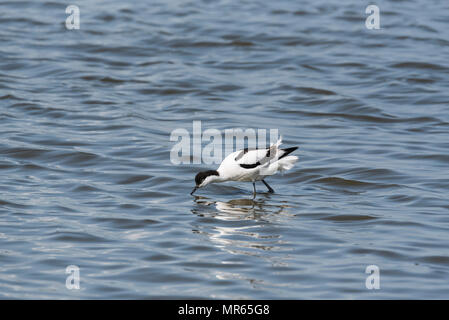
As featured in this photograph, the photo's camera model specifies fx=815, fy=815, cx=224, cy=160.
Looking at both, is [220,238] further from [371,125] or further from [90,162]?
[371,125]

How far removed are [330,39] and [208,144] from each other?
8.60m

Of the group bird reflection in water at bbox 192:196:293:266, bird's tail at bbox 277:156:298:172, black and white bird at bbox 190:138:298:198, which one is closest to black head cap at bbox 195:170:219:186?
black and white bird at bbox 190:138:298:198

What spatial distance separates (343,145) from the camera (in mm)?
13875

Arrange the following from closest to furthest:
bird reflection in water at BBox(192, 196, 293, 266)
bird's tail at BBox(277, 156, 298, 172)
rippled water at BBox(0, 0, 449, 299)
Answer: rippled water at BBox(0, 0, 449, 299) < bird reflection in water at BBox(192, 196, 293, 266) < bird's tail at BBox(277, 156, 298, 172)

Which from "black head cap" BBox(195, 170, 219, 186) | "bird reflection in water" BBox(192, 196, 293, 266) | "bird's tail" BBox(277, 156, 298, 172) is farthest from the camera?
"bird's tail" BBox(277, 156, 298, 172)

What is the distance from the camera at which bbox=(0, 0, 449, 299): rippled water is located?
340 inches

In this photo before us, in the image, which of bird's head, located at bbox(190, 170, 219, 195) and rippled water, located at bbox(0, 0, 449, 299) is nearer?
rippled water, located at bbox(0, 0, 449, 299)

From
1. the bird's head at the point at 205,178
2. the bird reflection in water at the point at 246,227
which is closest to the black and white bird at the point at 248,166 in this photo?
the bird's head at the point at 205,178

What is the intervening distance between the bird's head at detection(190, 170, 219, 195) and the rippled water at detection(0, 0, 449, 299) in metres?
0.26

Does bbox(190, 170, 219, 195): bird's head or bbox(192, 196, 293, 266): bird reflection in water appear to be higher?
bbox(190, 170, 219, 195): bird's head

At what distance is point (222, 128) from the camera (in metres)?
14.8

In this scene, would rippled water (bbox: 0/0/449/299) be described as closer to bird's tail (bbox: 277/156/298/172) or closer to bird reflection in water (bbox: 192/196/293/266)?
bird reflection in water (bbox: 192/196/293/266)

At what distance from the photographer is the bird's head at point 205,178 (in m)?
11.2
